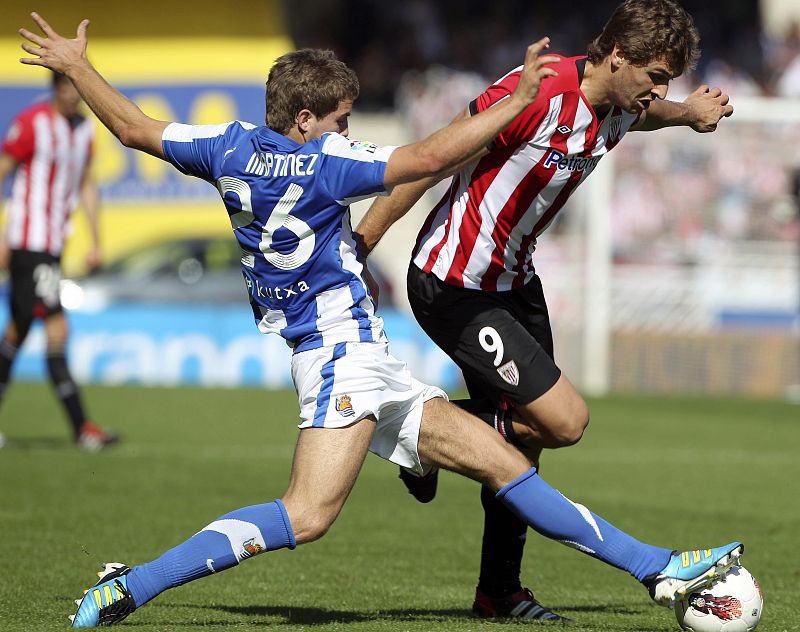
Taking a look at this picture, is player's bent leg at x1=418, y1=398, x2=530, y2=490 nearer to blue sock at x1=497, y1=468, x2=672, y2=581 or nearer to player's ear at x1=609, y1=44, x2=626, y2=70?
blue sock at x1=497, y1=468, x2=672, y2=581

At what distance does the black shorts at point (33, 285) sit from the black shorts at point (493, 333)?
4967mm

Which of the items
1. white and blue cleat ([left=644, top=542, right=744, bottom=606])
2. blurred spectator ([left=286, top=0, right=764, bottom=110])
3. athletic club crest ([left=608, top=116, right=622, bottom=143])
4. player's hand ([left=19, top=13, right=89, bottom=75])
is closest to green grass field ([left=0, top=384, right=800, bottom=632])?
white and blue cleat ([left=644, top=542, right=744, bottom=606])

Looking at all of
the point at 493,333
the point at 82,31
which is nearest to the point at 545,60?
the point at 493,333

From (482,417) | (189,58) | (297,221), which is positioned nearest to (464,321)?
(482,417)

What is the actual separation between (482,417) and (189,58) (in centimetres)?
1857

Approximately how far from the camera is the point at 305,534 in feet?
15.0

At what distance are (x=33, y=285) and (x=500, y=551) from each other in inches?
211

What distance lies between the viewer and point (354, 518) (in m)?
7.45

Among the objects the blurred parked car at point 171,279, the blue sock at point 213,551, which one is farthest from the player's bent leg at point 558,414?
the blurred parked car at point 171,279

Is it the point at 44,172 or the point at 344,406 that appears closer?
the point at 344,406

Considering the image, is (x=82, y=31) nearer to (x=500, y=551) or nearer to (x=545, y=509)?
(x=545, y=509)

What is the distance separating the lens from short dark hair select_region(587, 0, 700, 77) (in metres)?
4.83

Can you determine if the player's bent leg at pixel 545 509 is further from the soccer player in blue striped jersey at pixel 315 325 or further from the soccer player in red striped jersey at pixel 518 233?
the soccer player in red striped jersey at pixel 518 233

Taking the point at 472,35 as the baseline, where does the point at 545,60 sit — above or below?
below
